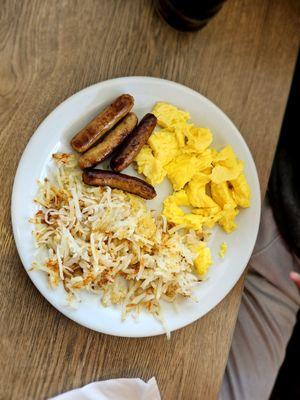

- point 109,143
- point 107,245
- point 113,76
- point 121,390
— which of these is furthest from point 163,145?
point 121,390

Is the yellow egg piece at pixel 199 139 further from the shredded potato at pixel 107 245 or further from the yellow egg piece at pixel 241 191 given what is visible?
the shredded potato at pixel 107 245

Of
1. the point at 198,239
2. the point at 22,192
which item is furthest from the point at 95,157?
the point at 198,239

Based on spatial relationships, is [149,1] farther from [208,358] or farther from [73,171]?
[208,358]

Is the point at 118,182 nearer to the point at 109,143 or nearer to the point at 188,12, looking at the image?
the point at 109,143

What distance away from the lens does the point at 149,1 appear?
221cm

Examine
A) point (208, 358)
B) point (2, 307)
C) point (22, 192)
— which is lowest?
point (208, 358)

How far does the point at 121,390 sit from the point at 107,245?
1.99 ft

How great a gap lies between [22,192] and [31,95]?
0.40 metres

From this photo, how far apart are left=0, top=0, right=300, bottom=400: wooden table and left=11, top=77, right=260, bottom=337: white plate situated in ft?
0.29

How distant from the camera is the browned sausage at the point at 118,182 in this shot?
2.01 meters

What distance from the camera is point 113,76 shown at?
2186mm

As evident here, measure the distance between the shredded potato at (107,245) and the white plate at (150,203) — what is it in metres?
0.04

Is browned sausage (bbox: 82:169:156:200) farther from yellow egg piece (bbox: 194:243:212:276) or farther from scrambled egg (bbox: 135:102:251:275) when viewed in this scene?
yellow egg piece (bbox: 194:243:212:276)

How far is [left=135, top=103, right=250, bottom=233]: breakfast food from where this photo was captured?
6.98 feet
